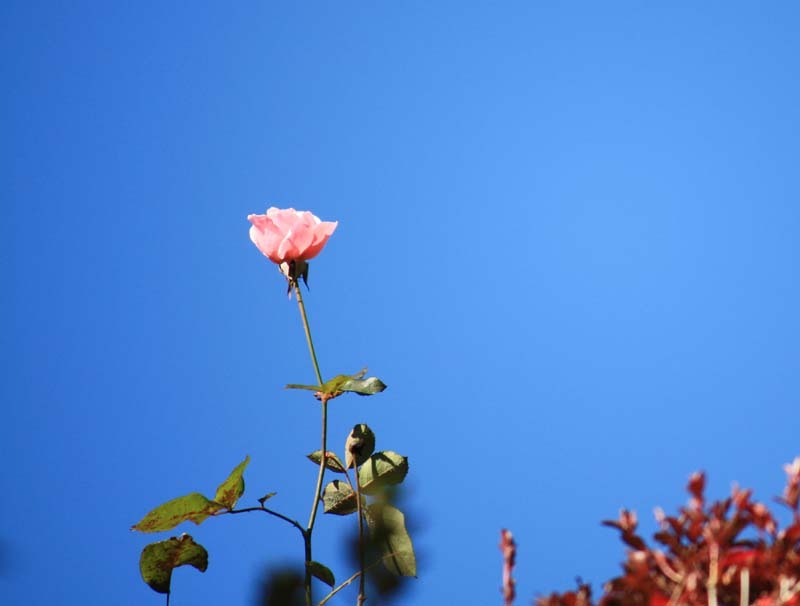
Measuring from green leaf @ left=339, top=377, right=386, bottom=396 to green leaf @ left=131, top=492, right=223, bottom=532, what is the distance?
184mm

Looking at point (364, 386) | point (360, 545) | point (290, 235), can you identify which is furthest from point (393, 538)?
point (290, 235)

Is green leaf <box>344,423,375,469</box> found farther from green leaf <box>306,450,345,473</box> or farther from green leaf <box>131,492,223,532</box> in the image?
green leaf <box>131,492,223,532</box>

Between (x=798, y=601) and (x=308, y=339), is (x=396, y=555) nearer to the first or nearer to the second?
(x=308, y=339)

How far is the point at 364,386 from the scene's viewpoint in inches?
40.2

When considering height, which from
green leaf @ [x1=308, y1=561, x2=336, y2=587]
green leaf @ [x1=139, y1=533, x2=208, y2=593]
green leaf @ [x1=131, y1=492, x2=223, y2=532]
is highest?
green leaf @ [x1=131, y1=492, x2=223, y2=532]

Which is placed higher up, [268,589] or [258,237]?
[258,237]

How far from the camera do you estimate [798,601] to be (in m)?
0.51

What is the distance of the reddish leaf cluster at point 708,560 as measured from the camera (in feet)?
1.71

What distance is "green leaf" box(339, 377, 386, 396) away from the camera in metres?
1.00

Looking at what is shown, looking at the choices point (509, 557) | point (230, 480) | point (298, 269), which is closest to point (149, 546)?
point (230, 480)

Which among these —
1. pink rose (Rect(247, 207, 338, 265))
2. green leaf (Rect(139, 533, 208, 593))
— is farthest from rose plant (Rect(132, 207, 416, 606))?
pink rose (Rect(247, 207, 338, 265))

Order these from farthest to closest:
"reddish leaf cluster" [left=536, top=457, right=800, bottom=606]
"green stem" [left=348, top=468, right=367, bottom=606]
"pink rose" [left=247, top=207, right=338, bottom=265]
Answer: "pink rose" [left=247, top=207, right=338, bottom=265]
"green stem" [left=348, top=468, right=367, bottom=606]
"reddish leaf cluster" [left=536, top=457, right=800, bottom=606]

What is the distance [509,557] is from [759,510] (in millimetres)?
162

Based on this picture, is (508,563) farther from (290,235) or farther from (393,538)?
(290,235)
